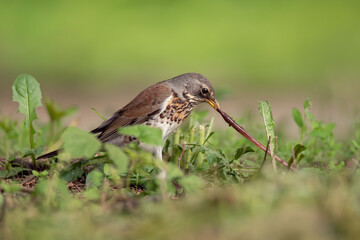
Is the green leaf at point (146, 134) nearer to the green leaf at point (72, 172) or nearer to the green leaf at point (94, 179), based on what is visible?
the green leaf at point (94, 179)

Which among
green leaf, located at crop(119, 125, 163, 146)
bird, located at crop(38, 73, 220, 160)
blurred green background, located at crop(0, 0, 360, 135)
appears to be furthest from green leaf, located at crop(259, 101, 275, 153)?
blurred green background, located at crop(0, 0, 360, 135)

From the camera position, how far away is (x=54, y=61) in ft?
40.3

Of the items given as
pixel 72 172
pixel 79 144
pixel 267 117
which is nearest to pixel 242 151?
pixel 267 117

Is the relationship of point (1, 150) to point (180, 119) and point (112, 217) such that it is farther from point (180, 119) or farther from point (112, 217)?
point (112, 217)

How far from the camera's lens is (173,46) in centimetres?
1262

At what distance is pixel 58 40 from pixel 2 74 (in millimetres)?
1345

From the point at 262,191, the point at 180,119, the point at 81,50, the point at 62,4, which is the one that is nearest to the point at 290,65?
the point at 81,50

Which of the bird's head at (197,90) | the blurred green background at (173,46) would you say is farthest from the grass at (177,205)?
the blurred green background at (173,46)

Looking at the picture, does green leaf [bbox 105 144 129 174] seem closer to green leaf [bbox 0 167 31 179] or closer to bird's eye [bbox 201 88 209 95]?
green leaf [bbox 0 167 31 179]

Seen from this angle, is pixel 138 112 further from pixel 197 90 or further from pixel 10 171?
pixel 10 171

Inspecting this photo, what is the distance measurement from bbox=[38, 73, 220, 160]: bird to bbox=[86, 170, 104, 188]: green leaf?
0.93 metres

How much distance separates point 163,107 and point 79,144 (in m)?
1.71

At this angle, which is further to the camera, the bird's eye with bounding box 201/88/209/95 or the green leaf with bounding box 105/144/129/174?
the bird's eye with bounding box 201/88/209/95

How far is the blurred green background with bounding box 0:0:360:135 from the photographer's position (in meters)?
11.9
